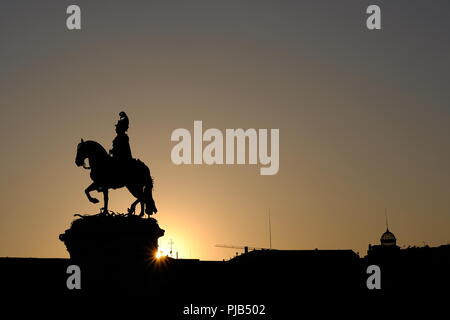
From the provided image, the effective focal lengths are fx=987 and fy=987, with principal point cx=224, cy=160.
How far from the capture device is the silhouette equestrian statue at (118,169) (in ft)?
111

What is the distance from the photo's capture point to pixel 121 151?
3422 cm

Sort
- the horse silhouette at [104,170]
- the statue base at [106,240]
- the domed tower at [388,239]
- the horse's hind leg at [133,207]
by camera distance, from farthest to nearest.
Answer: the domed tower at [388,239]
the horse's hind leg at [133,207]
the horse silhouette at [104,170]
the statue base at [106,240]

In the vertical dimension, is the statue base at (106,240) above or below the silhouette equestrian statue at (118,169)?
below

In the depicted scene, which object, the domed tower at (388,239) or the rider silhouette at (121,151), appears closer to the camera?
the rider silhouette at (121,151)

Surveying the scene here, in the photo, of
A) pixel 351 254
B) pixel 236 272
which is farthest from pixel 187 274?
pixel 351 254

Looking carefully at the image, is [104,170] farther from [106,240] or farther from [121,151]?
[106,240]

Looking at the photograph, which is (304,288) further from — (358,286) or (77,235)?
(77,235)

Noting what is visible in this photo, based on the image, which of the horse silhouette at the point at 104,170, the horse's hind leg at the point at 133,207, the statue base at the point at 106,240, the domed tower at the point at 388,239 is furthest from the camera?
the domed tower at the point at 388,239

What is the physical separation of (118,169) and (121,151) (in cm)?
66

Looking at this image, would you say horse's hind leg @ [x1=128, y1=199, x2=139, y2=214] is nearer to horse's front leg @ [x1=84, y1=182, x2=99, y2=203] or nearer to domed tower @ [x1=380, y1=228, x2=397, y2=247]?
horse's front leg @ [x1=84, y1=182, x2=99, y2=203]

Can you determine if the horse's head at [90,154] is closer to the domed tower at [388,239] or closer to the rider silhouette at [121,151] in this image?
the rider silhouette at [121,151]

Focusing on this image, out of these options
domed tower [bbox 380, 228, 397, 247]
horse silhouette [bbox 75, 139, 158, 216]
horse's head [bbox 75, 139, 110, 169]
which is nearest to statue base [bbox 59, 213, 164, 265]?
horse silhouette [bbox 75, 139, 158, 216]

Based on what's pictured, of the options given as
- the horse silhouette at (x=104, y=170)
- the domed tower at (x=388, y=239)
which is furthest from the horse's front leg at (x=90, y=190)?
the domed tower at (x=388, y=239)
